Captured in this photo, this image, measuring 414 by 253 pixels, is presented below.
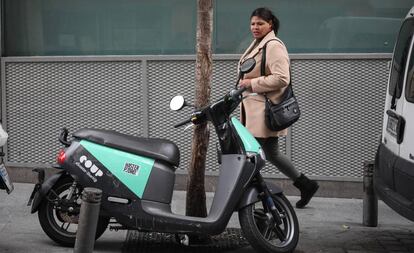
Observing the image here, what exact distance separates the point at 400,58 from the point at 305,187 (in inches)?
65.0

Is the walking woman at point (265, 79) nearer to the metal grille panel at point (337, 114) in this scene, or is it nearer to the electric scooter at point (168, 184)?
the electric scooter at point (168, 184)

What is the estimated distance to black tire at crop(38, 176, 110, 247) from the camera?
5.70 meters

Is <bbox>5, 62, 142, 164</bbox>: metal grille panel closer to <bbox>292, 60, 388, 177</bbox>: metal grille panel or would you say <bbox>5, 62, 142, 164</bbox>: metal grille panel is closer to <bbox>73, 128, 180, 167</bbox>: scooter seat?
<bbox>292, 60, 388, 177</bbox>: metal grille panel

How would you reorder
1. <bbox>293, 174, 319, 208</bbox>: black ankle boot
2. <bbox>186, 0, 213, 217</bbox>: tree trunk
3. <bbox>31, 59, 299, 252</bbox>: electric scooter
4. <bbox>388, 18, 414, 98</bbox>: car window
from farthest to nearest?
1. <bbox>293, 174, 319, 208</bbox>: black ankle boot
2. <bbox>186, 0, 213, 217</bbox>: tree trunk
3. <bbox>388, 18, 414, 98</bbox>: car window
4. <bbox>31, 59, 299, 252</bbox>: electric scooter

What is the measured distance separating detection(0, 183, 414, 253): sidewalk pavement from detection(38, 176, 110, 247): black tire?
0.31ft

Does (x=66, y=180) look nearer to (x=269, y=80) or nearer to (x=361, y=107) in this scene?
(x=269, y=80)

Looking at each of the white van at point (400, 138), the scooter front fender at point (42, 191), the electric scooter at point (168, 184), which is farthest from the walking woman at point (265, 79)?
the scooter front fender at point (42, 191)

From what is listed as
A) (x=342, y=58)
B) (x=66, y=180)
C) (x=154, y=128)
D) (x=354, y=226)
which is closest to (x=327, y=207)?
(x=354, y=226)

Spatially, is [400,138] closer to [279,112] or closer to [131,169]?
[279,112]

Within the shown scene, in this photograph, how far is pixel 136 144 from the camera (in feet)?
18.2

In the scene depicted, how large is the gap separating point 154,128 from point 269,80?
86.2 inches

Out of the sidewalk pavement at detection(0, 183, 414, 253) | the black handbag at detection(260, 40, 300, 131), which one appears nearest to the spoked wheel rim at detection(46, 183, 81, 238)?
the sidewalk pavement at detection(0, 183, 414, 253)

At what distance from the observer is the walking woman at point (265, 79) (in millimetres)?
6203

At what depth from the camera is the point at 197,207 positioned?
604 cm
